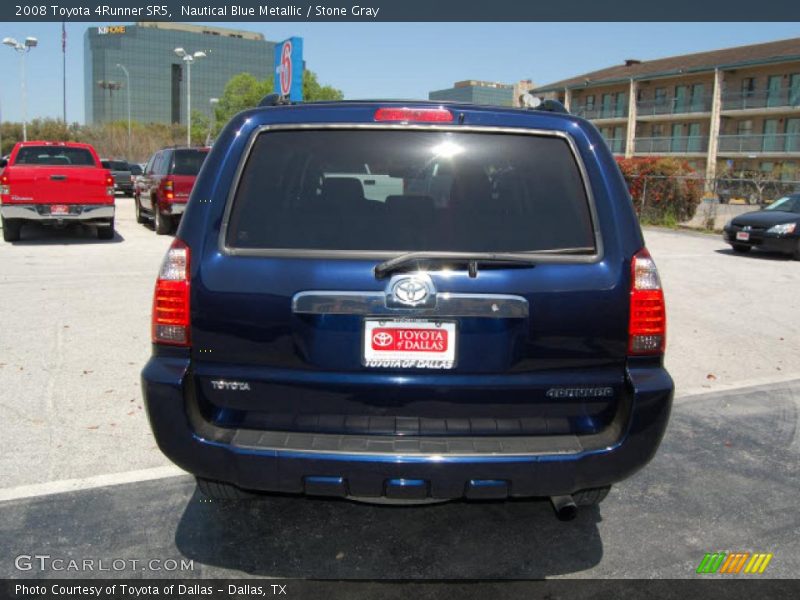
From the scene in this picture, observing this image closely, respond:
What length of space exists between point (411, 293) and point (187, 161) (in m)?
14.3

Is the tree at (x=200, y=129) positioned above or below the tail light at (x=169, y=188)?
above

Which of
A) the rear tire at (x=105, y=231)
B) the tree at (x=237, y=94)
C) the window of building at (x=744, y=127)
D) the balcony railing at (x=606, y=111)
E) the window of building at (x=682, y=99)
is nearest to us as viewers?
the rear tire at (x=105, y=231)

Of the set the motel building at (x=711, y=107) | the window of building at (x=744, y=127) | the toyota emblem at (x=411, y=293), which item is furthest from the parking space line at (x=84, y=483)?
the window of building at (x=744, y=127)

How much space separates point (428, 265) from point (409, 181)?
51 centimetres

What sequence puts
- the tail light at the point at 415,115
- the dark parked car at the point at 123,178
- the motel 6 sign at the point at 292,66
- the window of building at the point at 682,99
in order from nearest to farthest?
the tail light at the point at 415,115 < the motel 6 sign at the point at 292,66 < the dark parked car at the point at 123,178 < the window of building at the point at 682,99

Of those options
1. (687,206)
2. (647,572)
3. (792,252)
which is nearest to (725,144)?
(687,206)

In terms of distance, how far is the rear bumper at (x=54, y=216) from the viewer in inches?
543

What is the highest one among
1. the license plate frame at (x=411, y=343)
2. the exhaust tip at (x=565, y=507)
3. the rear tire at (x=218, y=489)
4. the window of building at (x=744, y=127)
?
the window of building at (x=744, y=127)

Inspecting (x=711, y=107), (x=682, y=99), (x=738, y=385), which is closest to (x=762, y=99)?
(x=711, y=107)

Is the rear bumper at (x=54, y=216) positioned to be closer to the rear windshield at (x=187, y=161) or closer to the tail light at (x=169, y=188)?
the tail light at (x=169, y=188)

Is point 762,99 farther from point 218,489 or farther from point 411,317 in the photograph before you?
point 218,489

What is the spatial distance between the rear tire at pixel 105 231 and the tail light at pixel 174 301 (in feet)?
42.7

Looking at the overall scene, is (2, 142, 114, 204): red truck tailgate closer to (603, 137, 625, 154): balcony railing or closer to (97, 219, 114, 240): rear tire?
(97, 219, 114, 240): rear tire

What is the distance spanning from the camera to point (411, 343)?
271 centimetres
